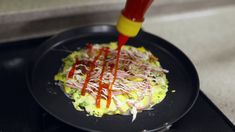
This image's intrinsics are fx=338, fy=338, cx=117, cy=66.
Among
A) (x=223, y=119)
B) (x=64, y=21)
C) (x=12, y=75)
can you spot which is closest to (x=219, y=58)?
(x=223, y=119)

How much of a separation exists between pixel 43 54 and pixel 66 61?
2.4 inches

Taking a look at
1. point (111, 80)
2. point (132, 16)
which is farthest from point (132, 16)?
point (111, 80)

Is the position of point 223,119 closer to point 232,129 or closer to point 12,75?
point 232,129

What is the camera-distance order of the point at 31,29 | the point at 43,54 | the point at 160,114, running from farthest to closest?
the point at 31,29, the point at 43,54, the point at 160,114

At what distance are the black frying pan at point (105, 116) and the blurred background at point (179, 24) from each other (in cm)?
9

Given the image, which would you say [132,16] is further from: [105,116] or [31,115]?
[31,115]

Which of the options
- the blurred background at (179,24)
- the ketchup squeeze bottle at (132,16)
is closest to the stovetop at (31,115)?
the blurred background at (179,24)

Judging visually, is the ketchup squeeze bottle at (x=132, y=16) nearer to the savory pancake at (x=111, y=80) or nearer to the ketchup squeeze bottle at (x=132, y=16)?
the ketchup squeeze bottle at (x=132, y=16)

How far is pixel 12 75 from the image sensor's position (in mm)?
870

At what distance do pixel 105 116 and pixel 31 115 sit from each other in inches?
7.0

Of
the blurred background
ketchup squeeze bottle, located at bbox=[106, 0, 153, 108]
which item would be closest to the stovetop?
the blurred background

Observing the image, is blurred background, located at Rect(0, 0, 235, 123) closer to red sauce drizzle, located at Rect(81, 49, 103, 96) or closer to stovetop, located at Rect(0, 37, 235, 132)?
stovetop, located at Rect(0, 37, 235, 132)

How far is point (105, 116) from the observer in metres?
0.72

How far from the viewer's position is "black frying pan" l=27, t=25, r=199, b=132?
2.31 ft
